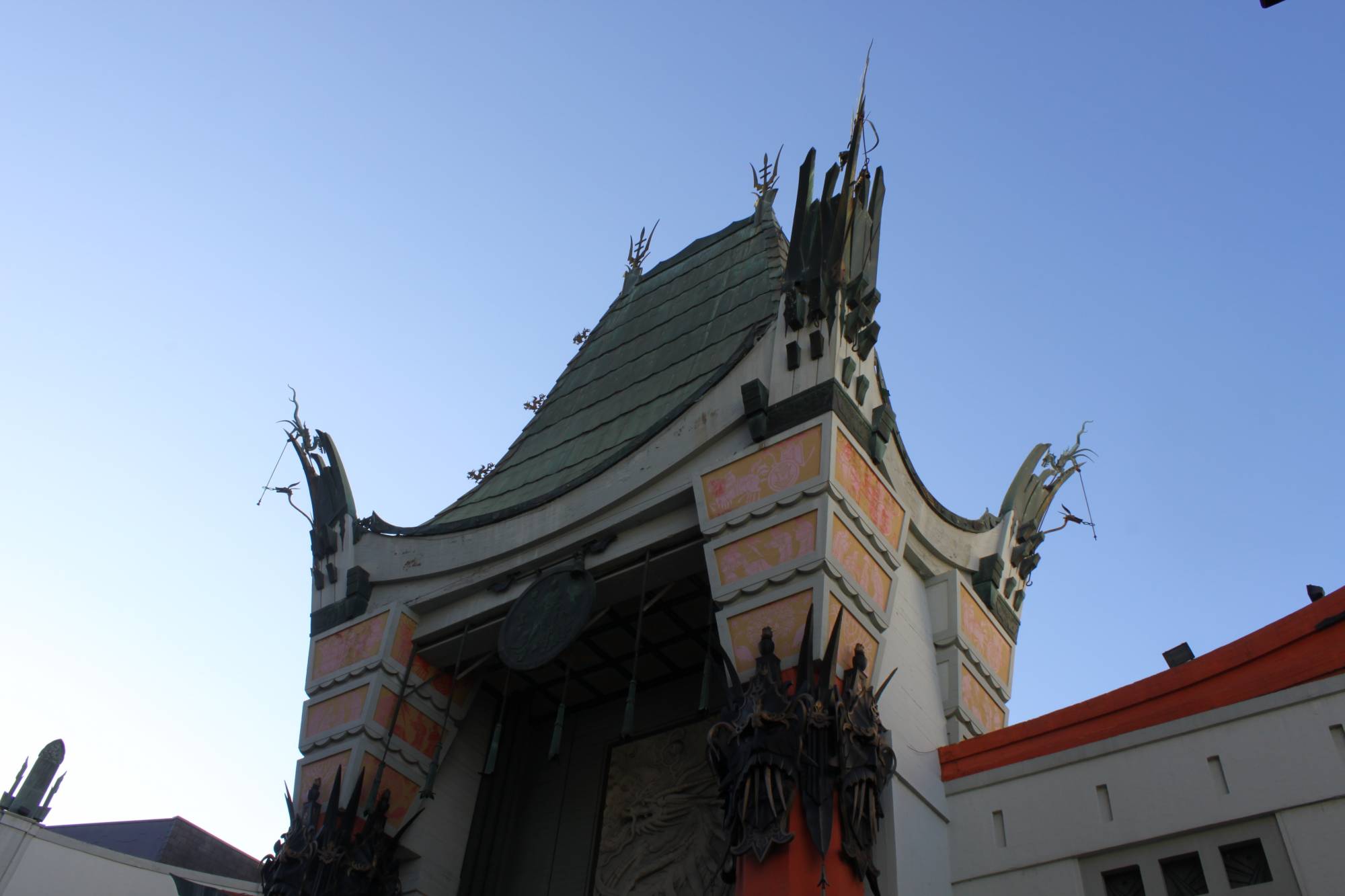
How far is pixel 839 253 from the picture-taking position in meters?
15.3

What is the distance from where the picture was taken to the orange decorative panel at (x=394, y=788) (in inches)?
610

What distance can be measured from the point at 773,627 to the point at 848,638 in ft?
2.57

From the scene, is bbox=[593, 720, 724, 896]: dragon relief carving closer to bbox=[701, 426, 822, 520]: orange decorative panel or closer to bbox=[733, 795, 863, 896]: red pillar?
bbox=[733, 795, 863, 896]: red pillar

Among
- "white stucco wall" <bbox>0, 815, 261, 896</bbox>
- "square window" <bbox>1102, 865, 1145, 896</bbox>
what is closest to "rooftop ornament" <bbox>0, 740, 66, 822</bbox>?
"white stucco wall" <bbox>0, 815, 261, 896</bbox>

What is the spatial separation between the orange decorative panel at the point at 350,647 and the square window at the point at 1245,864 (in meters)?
10.6

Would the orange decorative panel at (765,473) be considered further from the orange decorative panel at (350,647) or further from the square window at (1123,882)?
the orange decorative panel at (350,647)

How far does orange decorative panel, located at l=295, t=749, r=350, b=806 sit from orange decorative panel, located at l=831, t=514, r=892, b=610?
7.10m

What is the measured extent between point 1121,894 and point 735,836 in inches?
147

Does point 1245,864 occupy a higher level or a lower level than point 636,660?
lower

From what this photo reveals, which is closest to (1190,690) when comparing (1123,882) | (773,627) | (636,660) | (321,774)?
(1123,882)

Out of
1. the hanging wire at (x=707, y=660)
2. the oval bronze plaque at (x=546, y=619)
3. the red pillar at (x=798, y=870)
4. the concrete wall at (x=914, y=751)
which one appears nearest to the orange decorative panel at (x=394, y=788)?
the oval bronze plaque at (x=546, y=619)

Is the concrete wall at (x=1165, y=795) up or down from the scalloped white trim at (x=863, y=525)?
down

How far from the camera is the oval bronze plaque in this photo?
14758mm

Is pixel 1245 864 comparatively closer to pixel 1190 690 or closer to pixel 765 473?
pixel 1190 690
